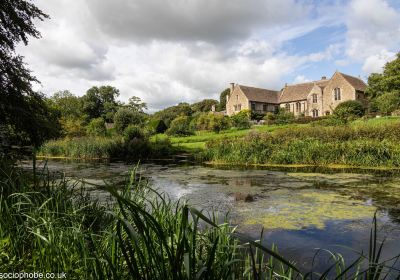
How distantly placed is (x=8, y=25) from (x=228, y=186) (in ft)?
27.9

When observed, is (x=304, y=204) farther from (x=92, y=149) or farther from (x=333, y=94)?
(x=333, y=94)

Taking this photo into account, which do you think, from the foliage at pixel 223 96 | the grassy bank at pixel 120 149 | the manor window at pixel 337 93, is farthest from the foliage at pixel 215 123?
the foliage at pixel 223 96

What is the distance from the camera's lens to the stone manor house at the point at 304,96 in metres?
47.9

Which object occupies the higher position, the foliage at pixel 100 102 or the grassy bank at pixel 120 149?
the foliage at pixel 100 102

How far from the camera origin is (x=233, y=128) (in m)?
39.3

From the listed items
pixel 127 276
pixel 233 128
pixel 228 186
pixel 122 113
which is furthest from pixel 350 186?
pixel 122 113

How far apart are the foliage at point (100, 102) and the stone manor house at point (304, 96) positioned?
93.1 ft

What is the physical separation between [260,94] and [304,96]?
25.5 feet

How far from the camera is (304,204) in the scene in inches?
331

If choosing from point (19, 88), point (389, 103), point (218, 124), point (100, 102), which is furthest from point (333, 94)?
point (100, 102)

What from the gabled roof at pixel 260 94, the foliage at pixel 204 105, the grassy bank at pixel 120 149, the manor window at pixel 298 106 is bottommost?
the grassy bank at pixel 120 149

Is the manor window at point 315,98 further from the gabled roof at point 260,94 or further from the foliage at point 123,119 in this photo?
the foliage at point 123,119

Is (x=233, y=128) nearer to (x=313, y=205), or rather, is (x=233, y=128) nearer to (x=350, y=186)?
(x=350, y=186)

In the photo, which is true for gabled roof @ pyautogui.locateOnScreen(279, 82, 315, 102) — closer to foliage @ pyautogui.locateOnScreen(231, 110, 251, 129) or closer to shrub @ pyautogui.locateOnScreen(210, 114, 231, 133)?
foliage @ pyautogui.locateOnScreen(231, 110, 251, 129)
